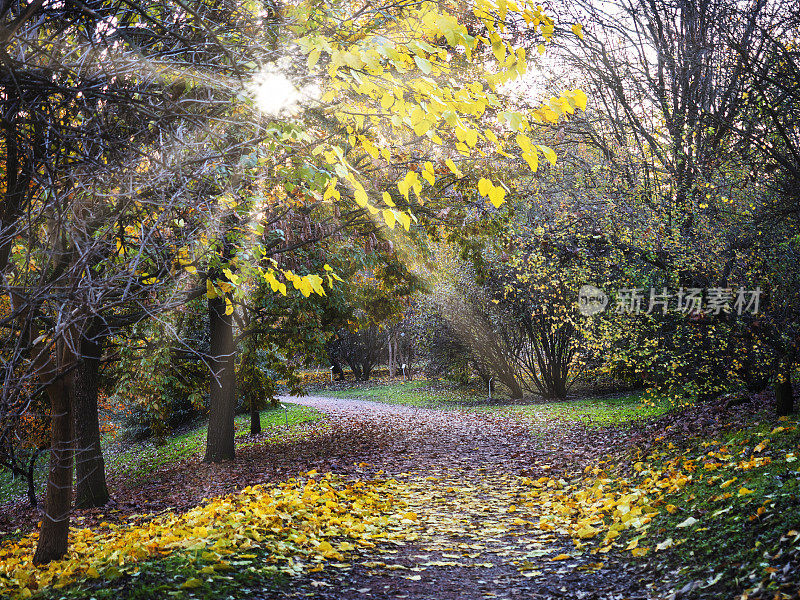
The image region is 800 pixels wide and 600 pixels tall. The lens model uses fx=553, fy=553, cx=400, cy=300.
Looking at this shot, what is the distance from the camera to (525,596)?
4254 millimetres

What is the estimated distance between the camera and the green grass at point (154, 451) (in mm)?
14492

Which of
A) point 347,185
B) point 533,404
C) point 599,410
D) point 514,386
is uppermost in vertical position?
point 347,185

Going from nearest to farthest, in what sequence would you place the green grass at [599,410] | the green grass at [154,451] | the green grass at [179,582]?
the green grass at [179,582]
the green grass at [599,410]
the green grass at [154,451]

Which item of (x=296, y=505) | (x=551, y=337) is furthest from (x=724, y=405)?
(x=551, y=337)

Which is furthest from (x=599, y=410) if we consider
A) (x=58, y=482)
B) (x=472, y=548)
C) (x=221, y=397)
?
(x=58, y=482)

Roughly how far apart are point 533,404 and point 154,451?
13026 millimetres

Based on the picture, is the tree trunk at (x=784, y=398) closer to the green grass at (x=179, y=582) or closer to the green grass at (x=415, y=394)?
the green grass at (x=179, y=582)

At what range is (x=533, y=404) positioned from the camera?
1962cm

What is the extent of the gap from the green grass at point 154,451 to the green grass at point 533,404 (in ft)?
19.1

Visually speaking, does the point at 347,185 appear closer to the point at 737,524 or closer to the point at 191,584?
the point at 191,584

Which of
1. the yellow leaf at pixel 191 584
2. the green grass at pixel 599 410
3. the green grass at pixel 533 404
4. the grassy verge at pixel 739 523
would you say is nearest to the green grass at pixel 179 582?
the yellow leaf at pixel 191 584

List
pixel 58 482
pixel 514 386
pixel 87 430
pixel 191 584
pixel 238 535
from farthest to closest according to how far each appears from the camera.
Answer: pixel 514 386 → pixel 87 430 → pixel 238 535 → pixel 58 482 → pixel 191 584

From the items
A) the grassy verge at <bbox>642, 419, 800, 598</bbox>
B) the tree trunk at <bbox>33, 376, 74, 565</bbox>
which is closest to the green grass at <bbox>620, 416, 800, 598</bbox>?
the grassy verge at <bbox>642, 419, 800, 598</bbox>

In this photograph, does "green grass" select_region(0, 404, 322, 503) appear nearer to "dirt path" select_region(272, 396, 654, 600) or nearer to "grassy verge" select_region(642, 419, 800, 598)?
"dirt path" select_region(272, 396, 654, 600)
